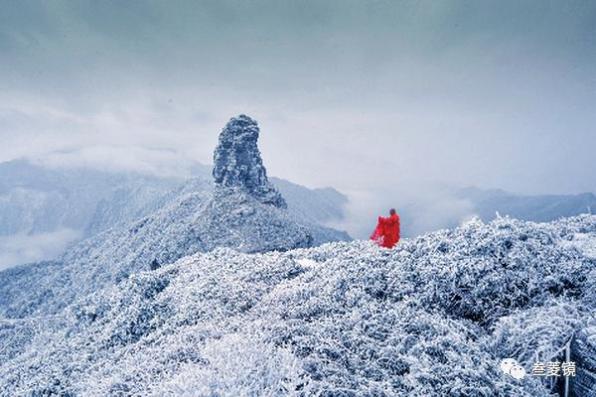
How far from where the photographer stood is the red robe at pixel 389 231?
Answer: 14.0 m

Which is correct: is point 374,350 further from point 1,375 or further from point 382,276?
point 1,375

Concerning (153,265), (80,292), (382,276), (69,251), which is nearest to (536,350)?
(382,276)

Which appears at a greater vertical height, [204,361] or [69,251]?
[204,361]

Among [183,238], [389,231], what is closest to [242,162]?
[183,238]

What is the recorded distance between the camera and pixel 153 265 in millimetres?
67125

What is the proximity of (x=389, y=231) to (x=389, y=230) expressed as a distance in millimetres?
42

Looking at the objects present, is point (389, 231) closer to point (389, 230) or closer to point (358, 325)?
point (389, 230)

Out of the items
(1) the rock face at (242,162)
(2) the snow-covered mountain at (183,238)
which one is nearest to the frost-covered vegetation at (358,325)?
(2) the snow-covered mountain at (183,238)

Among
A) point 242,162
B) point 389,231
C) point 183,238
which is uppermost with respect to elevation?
point 242,162

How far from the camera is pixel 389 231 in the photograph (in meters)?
14.0

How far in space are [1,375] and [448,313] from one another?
19.1m

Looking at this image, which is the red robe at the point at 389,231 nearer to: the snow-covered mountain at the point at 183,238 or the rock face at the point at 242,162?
the snow-covered mountain at the point at 183,238

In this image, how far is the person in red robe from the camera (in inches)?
550

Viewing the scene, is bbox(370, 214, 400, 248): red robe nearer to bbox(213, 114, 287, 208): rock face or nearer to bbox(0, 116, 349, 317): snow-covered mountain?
bbox(0, 116, 349, 317): snow-covered mountain
